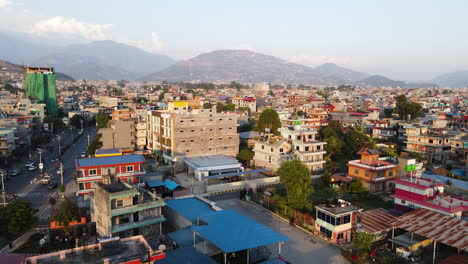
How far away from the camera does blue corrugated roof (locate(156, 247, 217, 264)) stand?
13461mm

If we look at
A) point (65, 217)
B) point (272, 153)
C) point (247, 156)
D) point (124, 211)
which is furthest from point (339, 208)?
point (247, 156)

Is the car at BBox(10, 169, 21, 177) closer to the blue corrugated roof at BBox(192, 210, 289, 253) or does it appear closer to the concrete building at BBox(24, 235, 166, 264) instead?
the blue corrugated roof at BBox(192, 210, 289, 253)

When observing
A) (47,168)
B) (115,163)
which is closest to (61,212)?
(115,163)

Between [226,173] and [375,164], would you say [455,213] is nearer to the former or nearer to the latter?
[375,164]

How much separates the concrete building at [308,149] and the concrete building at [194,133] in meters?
6.99

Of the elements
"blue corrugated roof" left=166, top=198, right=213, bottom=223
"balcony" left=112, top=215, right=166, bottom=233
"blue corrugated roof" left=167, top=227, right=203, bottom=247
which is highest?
"balcony" left=112, top=215, right=166, bottom=233

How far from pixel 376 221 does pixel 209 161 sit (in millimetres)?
16528

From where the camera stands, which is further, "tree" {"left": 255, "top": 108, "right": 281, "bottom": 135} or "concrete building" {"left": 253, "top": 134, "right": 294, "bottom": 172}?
"tree" {"left": 255, "top": 108, "right": 281, "bottom": 135}

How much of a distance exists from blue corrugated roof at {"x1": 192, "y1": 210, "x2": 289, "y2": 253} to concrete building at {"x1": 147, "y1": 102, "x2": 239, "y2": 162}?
17.1m

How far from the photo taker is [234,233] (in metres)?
15.1

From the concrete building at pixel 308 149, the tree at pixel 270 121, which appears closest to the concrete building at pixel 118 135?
the tree at pixel 270 121

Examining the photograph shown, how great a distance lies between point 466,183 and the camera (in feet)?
81.5

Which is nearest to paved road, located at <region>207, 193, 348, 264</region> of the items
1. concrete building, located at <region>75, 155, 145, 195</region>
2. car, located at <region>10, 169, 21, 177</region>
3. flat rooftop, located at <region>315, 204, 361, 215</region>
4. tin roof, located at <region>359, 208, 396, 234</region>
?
flat rooftop, located at <region>315, 204, 361, 215</region>

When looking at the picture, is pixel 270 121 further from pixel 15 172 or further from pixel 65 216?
pixel 65 216
